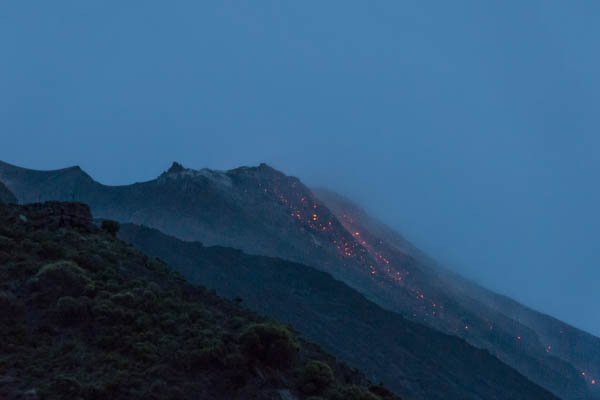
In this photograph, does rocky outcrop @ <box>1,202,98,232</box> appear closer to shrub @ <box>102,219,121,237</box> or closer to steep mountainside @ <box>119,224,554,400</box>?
shrub @ <box>102,219,121,237</box>

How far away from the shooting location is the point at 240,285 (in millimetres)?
76375

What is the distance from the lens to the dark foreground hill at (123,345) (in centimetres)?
1383

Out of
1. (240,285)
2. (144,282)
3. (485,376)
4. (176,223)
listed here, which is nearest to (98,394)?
(144,282)

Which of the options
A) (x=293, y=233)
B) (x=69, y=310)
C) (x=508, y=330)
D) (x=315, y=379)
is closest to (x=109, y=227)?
(x=69, y=310)

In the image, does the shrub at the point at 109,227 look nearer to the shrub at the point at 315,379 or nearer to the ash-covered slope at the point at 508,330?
the shrub at the point at 315,379

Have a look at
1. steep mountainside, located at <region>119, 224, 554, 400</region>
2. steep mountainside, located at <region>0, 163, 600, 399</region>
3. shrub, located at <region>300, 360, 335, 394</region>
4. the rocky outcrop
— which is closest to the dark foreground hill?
shrub, located at <region>300, 360, 335, 394</region>

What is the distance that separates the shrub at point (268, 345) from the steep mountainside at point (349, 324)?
46.3m

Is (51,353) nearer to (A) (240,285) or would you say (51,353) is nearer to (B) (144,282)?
(B) (144,282)

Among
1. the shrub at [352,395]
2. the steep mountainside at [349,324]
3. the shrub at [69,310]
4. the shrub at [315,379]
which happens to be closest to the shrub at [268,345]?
the shrub at [315,379]

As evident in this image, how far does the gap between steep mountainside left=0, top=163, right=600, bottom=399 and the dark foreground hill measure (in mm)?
78024

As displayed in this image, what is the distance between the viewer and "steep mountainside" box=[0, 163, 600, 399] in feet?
335

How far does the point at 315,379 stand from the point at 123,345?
7.45 metres

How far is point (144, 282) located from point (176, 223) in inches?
3342

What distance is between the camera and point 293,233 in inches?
4395
